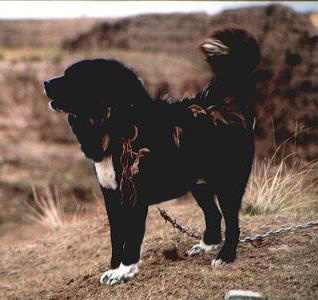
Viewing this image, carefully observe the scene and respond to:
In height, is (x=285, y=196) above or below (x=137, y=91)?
below

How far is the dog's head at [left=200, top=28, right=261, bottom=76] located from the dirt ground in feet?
4.26

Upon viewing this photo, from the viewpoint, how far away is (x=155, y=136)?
3.83 meters

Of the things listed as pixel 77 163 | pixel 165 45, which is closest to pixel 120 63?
pixel 77 163

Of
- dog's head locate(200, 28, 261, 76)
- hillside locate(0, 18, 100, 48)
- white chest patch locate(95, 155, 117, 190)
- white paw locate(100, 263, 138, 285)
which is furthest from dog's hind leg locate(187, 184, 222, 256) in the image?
hillside locate(0, 18, 100, 48)

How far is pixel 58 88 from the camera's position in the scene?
11.8ft

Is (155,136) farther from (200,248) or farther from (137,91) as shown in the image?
(200,248)

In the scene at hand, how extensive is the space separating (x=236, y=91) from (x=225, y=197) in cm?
70

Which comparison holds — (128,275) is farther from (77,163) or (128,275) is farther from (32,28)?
(32,28)

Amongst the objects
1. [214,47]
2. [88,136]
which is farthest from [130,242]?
[214,47]

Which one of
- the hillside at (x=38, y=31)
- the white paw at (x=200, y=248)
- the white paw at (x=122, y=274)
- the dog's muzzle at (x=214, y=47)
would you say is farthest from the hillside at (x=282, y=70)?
the hillside at (x=38, y=31)

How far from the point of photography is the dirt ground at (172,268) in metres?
3.87

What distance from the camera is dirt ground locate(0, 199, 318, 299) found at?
3.87 m

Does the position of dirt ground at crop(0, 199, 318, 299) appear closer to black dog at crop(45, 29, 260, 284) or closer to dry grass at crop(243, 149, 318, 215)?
black dog at crop(45, 29, 260, 284)

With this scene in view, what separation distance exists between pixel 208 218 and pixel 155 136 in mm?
820
